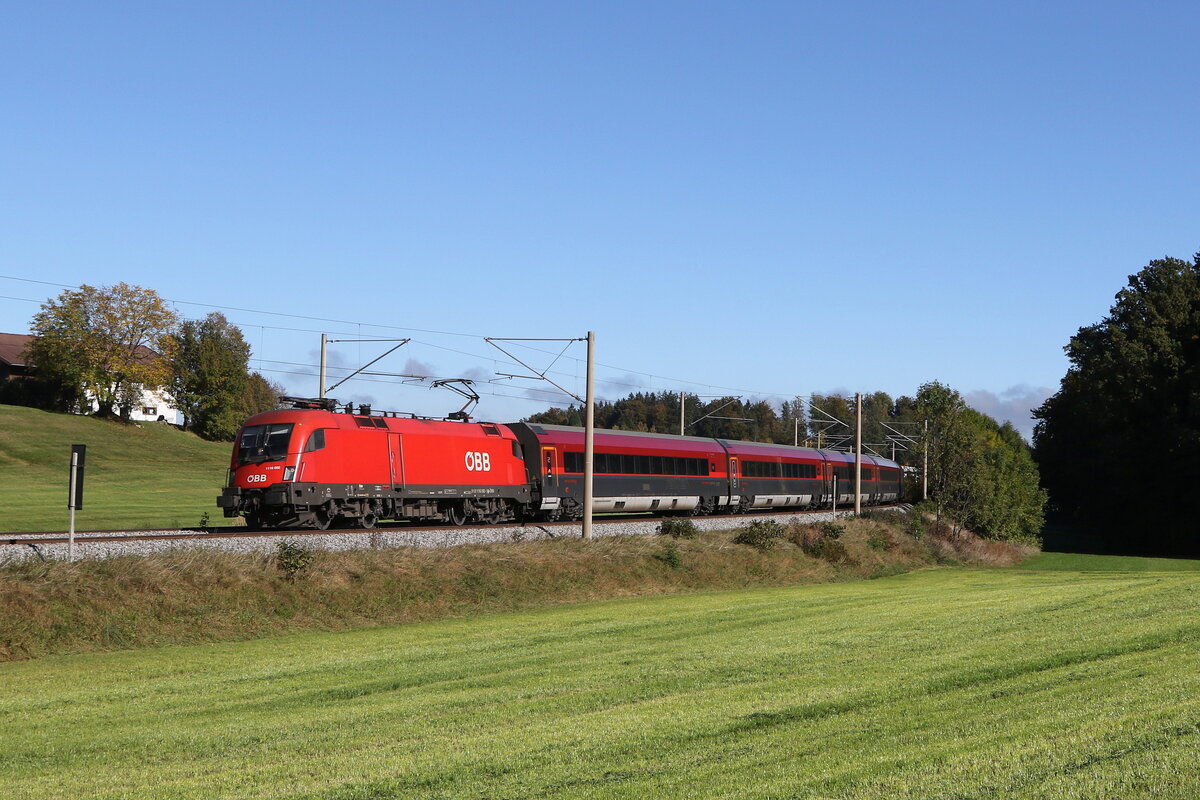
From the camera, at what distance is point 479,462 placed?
40188 mm

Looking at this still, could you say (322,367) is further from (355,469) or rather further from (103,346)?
(103,346)

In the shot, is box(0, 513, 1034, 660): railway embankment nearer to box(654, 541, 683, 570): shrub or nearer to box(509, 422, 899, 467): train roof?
box(654, 541, 683, 570): shrub

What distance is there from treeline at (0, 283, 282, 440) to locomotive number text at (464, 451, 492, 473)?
6703cm

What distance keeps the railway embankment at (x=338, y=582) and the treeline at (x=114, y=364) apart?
72.0 m

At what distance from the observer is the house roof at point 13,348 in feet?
374

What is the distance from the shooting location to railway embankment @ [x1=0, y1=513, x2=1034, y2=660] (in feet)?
74.0

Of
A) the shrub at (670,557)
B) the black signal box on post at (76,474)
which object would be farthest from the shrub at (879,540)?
the black signal box on post at (76,474)

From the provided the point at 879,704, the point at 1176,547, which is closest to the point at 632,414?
the point at 1176,547

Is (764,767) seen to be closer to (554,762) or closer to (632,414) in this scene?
(554,762)

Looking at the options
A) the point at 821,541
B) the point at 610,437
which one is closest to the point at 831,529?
the point at 821,541

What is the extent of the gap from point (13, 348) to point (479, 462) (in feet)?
339

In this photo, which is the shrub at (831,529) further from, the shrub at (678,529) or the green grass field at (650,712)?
the green grass field at (650,712)

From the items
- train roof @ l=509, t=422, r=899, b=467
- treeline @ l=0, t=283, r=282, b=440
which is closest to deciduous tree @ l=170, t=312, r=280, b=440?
treeline @ l=0, t=283, r=282, b=440

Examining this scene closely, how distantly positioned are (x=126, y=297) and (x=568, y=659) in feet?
307
